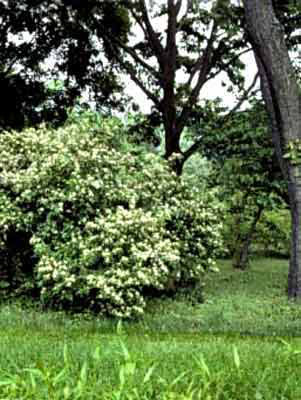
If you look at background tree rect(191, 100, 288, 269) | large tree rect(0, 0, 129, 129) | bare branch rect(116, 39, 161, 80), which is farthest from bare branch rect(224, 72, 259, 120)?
large tree rect(0, 0, 129, 129)

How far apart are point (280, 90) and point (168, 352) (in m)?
6.87

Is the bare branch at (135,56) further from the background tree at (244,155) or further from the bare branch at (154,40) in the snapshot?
the background tree at (244,155)

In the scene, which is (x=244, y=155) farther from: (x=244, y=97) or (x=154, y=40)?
(x=154, y=40)

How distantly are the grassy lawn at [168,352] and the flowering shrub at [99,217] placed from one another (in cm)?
55

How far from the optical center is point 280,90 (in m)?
10.0

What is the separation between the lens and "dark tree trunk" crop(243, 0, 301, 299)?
32.1 ft

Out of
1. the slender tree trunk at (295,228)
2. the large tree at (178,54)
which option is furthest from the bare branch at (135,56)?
the slender tree trunk at (295,228)

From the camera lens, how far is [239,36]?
14.5 meters

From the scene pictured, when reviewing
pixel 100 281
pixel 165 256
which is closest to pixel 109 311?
pixel 100 281

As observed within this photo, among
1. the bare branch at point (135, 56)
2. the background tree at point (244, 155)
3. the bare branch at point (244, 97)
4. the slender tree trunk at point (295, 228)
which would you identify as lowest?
the slender tree trunk at point (295, 228)

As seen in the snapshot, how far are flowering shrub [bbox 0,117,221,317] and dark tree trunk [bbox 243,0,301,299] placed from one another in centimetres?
148

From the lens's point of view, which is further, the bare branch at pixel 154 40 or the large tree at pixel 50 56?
the large tree at pixel 50 56

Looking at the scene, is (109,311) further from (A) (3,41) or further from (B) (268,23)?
(A) (3,41)

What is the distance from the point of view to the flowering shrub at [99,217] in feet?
28.4
